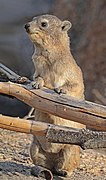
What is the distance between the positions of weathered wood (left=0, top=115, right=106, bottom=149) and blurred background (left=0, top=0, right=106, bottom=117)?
5357 millimetres

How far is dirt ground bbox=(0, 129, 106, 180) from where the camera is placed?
517 cm

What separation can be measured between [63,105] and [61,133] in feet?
0.75

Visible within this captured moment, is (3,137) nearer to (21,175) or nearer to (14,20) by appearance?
(21,175)

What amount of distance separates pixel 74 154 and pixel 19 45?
6459mm

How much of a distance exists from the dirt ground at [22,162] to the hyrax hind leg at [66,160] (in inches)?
3.4

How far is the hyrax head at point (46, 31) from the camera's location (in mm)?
5055

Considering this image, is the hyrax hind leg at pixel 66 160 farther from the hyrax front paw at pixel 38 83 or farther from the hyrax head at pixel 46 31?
the hyrax head at pixel 46 31

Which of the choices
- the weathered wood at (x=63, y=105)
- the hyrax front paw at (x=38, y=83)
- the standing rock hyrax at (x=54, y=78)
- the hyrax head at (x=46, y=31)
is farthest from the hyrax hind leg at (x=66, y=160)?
the weathered wood at (x=63, y=105)

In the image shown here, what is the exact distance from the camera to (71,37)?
1088 centimetres

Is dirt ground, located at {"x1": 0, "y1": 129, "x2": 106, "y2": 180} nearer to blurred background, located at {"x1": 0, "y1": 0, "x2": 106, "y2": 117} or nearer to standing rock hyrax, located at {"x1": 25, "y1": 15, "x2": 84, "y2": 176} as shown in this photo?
standing rock hyrax, located at {"x1": 25, "y1": 15, "x2": 84, "y2": 176}

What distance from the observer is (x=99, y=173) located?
5.90 meters

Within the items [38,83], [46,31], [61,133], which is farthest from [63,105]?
[46,31]

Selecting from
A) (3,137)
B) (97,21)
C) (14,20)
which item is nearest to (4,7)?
(14,20)

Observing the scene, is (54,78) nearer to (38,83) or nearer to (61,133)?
(38,83)
